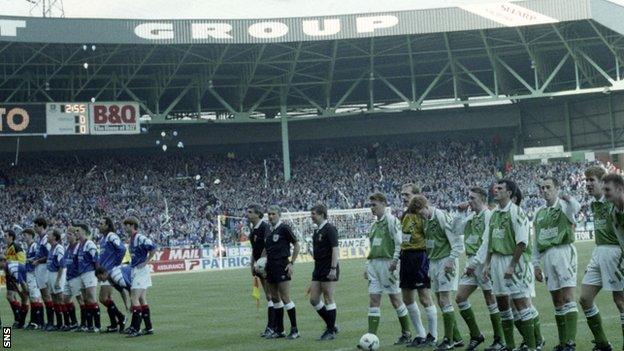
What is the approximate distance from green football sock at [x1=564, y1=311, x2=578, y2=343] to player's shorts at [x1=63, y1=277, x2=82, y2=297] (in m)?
10.4

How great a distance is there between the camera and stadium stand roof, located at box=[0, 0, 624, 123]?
168 feet

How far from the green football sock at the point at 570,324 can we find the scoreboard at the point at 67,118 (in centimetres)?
4141

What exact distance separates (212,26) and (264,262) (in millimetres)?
36631

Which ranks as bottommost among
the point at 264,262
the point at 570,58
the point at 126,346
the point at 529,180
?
the point at 126,346

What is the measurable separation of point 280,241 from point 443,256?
12.4 feet

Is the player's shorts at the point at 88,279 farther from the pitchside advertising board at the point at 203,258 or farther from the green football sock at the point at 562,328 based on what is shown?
the pitchside advertising board at the point at 203,258

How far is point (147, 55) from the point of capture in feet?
175

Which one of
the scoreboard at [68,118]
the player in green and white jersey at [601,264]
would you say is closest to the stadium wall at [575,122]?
the scoreboard at [68,118]

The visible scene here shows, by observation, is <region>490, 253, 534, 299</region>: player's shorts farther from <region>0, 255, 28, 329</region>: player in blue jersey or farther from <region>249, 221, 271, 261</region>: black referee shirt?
<region>0, 255, 28, 329</region>: player in blue jersey

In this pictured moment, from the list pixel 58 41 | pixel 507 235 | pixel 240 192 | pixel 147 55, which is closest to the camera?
pixel 507 235

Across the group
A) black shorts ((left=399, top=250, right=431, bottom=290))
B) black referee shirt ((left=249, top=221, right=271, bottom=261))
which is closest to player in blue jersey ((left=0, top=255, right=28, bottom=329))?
black referee shirt ((left=249, top=221, right=271, bottom=261))

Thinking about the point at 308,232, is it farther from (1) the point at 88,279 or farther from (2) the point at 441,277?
(2) the point at 441,277

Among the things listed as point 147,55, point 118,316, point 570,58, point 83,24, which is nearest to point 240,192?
point 147,55

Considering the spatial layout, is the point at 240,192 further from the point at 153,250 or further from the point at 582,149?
the point at 153,250
